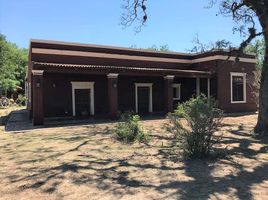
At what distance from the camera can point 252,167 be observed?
25.2 feet

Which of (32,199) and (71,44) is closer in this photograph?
(32,199)

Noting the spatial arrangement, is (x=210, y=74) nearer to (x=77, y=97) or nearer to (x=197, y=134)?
(x=77, y=97)

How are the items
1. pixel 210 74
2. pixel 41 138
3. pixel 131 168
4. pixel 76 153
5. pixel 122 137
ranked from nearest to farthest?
pixel 131 168, pixel 76 153, pixel 122 137, pixel 41 138, pixel 210 74

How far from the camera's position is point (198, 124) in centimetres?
829

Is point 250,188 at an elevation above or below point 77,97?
below

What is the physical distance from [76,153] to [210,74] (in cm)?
1679

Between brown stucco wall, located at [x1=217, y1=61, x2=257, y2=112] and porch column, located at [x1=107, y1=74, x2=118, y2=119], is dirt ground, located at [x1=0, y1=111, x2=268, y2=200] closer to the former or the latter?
porch column, located at [x1=107, y1=74, x2=118, y2=119]

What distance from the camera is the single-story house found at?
773 inches

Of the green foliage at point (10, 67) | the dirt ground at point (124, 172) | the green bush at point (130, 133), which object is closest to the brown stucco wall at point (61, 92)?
the dirt ground at point (124, 172)

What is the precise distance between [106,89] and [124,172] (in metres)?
15.5

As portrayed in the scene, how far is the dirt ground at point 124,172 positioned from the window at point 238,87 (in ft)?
49.2

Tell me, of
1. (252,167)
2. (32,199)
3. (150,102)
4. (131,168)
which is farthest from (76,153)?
(150,102)

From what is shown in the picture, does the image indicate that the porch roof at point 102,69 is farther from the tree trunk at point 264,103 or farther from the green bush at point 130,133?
the tree trunk at point 264,103

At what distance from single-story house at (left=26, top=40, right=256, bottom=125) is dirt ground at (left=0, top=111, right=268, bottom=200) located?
840 cm
